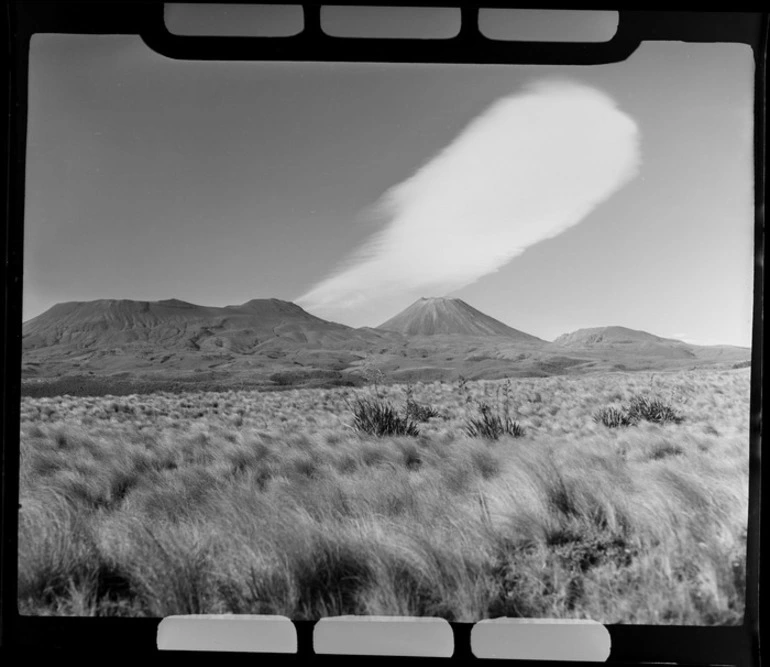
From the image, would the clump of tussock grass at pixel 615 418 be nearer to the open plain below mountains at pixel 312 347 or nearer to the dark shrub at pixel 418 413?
the dark shrub at pixel 418 413

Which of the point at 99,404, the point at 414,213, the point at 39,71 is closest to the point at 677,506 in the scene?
the point at 39,71

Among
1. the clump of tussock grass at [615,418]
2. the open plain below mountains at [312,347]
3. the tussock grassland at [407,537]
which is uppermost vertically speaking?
the open plain below mountains at [312,347]

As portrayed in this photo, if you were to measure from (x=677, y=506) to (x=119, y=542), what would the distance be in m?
1.99

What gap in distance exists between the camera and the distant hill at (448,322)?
20438 millimetres

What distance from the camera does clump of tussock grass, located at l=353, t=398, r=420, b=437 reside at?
4.17m

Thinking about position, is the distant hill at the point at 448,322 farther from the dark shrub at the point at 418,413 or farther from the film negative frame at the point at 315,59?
the film negative frame at the point at 315,59

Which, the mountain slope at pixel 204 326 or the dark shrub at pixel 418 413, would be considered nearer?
the dark shrub at pixel 418 413

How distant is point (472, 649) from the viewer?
149 centimetres

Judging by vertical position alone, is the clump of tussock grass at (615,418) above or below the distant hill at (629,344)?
below

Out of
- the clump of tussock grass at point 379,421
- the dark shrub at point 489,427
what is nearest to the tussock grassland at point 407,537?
the dark shrub at point 489,427

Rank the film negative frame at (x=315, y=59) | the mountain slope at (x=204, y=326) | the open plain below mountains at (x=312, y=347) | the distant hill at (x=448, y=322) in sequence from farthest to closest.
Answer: the distant hill at (x=448, y=322)
the mountain slope at (x=204, y=326)
the open plain below mountains at (x=312, y=347)
the film negative frame at (x=315, y=59)

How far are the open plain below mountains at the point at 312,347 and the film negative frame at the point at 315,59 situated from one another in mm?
13954

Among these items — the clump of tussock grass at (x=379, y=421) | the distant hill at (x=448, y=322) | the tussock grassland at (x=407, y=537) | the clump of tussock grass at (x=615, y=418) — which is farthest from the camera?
the distant hill at (x=448, y=322)

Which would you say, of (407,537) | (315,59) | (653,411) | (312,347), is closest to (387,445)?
(407,537)
